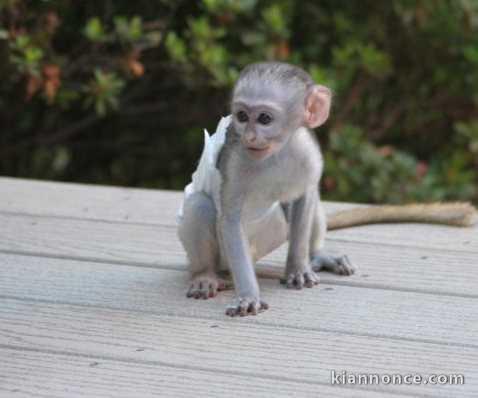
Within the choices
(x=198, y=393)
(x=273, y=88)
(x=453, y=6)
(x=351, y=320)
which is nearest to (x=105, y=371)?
(x=198, y=393)

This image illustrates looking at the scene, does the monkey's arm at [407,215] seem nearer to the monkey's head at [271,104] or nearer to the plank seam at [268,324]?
the monkey's head at [271,104]

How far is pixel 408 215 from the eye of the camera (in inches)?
179

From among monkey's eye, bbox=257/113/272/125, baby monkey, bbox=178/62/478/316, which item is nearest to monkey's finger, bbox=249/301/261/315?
baby monkey, bbox=178/62/478/316

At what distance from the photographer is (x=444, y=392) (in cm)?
282

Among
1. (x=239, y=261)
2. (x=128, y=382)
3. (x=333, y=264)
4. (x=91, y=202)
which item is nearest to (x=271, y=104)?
(x=239, y=261)

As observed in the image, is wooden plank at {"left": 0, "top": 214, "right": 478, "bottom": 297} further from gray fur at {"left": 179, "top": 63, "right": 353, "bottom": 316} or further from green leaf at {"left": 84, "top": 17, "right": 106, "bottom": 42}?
green leaf at {"left": 84, "top": 17, "right": 106, "bottom": 42}

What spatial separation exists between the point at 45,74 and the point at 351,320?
257 cm

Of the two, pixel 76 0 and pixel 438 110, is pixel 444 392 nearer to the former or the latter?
pixel 76 0

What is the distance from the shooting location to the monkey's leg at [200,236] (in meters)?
3.73

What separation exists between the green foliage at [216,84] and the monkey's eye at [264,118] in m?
2.09

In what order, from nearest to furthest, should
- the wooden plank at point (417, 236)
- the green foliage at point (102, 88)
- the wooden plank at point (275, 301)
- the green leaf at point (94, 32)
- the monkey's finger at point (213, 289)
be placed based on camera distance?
1. the wooden plank at point (275, 301)
2. the monkey's finger at point (213, 289)
3. the wooden plank at point (417, 236)
4. the green leaf at point (94, 32)
5. the green foliage at point (102, 88)

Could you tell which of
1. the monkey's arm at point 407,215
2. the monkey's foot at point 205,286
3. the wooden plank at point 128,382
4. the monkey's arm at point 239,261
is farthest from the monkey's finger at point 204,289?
the monkey's arm at point 407,215

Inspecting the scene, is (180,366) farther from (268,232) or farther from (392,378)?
(268,232)

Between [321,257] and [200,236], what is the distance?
49 centimetres
